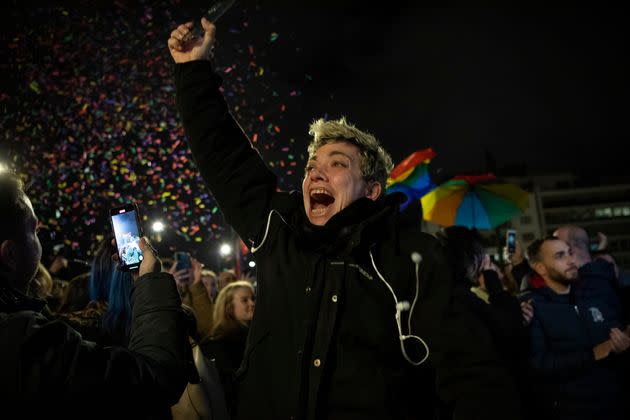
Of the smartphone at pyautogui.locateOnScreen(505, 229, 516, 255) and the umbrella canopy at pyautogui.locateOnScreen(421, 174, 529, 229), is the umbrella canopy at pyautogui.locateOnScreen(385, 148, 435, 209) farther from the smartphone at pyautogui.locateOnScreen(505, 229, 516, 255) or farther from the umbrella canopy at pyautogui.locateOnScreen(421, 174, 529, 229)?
the smartphone at pyautogui.locateOnScreen(505, 229, 516, 255)

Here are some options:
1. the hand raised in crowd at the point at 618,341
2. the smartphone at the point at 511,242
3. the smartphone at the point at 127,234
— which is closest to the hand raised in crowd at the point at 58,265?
the smartphone at the point at 127,234

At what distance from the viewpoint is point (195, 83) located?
2.81 metres

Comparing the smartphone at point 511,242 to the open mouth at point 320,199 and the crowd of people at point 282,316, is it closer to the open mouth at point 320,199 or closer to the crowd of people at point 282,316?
the crowd of people at point 282,316

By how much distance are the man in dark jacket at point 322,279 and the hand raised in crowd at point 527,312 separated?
8.35 ft

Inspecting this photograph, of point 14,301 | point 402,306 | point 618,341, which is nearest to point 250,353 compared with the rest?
point 402,306

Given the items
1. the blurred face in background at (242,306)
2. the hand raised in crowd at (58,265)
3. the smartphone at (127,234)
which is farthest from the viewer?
the hand raised in crowd at (58,265)

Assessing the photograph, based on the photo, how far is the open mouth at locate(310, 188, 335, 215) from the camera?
9.64ft

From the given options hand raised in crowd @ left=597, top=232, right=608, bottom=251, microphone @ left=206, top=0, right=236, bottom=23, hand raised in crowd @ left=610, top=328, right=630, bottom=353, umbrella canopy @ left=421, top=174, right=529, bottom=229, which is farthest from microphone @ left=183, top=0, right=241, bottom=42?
umbrella canopy @ left=421, top=174, right=529, bottom=229

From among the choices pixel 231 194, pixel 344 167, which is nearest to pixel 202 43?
pixel 231 194

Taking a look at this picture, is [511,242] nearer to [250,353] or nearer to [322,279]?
[322,279]

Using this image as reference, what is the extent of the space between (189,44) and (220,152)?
2.27 feet

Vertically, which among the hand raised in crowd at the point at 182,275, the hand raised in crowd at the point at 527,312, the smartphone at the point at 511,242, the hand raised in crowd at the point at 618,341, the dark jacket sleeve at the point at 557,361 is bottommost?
the dark jacket sleeve at the point at 557,361

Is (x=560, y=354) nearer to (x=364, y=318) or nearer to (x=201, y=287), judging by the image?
(x=364, y=318)

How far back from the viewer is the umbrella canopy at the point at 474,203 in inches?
387
